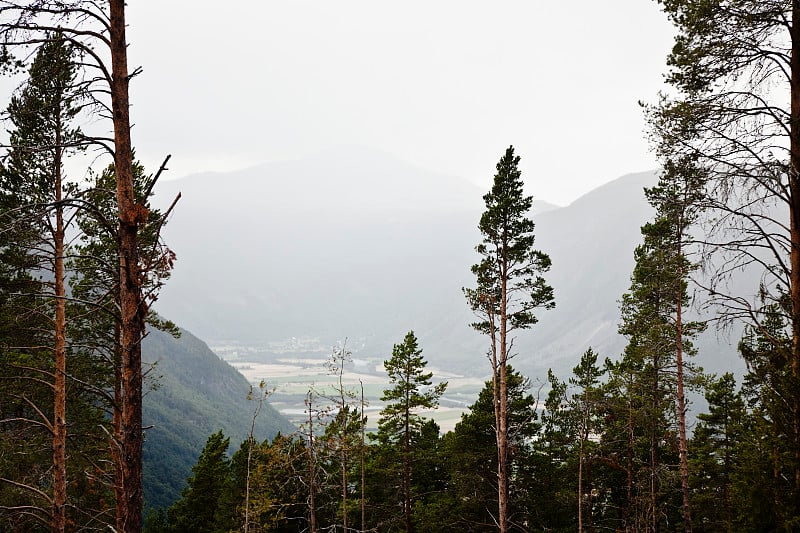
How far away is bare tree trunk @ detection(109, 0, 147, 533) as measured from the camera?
14.9ft

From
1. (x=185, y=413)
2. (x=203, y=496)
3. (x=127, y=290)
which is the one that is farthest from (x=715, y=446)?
(x=185, y=413)

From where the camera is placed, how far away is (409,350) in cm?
2011

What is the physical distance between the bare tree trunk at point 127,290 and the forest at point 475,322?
2cm

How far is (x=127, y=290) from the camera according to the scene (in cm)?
470

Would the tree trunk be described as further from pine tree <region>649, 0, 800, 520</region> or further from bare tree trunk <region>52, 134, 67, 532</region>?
pine tree <region>649, 0, 800, 520</region>

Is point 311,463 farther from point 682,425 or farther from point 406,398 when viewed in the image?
point 682,425

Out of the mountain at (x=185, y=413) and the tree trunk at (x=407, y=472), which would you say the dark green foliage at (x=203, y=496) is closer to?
the tree trunk at (x=407, y=472)

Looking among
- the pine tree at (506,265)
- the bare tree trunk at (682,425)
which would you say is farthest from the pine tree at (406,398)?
the bare tree trunk at (682,425)

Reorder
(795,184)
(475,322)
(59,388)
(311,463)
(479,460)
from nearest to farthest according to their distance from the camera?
1. (795,184)
2. (59,388)
3. (311,463)
4. (475,322)
5. (479,460)

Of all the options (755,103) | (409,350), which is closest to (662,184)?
(755,103)

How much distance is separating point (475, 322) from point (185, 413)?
3586 inches

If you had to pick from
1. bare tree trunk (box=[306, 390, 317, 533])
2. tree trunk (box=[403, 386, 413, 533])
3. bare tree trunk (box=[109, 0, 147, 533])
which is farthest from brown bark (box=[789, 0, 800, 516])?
tree trunk (box=[403, 386, 413, 533])

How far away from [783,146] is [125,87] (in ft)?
27.1

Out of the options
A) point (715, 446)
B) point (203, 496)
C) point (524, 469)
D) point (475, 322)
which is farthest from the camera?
point (203, 496)
